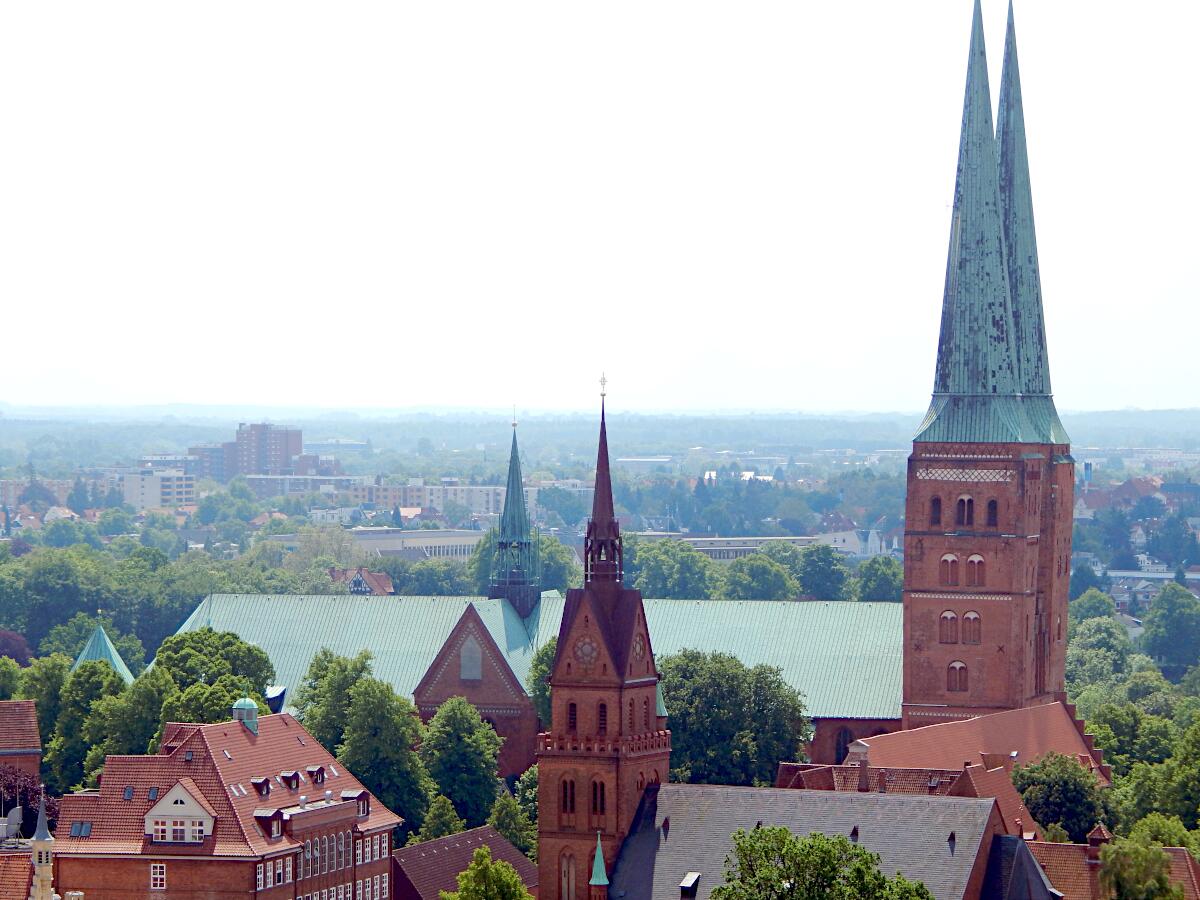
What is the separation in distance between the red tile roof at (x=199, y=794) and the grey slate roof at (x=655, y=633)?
3273 cm

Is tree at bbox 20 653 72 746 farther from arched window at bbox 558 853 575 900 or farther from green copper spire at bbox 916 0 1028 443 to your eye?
arched window at bbox 558 853 575 900

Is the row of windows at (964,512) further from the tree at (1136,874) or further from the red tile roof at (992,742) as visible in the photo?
the tree at (1136,874)

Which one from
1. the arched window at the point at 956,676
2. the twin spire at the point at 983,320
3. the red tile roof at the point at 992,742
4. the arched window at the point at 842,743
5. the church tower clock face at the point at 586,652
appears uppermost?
the twin spire at the point at 983,320

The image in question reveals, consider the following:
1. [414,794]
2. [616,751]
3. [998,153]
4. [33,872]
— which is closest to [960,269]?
[998,153]

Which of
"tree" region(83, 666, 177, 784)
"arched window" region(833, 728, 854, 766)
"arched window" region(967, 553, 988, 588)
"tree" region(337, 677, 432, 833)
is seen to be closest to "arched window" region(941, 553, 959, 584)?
"arched window" region(967, 553, 988, 588)

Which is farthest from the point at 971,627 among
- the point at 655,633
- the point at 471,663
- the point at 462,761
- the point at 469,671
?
the point at 469,671

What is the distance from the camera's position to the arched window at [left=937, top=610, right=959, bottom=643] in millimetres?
127312

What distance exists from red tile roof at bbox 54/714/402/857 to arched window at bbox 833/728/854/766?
30033 millimetres

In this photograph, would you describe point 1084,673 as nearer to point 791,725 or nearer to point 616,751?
point 791,725

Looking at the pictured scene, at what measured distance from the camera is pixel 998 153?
13188 cm

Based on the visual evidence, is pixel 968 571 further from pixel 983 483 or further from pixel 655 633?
pixel 655 633

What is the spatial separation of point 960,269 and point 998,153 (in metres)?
Result: 5.41

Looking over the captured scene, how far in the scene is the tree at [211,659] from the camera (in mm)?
129375

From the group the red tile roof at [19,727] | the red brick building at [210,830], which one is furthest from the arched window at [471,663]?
the red brick building at [210,830]
